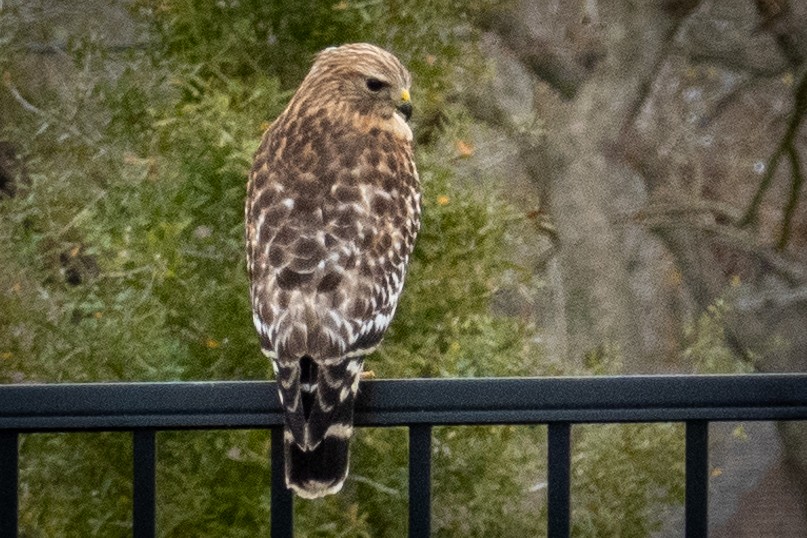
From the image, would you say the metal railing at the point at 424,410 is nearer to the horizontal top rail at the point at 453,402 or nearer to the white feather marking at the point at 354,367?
the horizontal top rail at the point at 453,402

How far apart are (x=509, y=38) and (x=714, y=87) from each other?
77 centimetres

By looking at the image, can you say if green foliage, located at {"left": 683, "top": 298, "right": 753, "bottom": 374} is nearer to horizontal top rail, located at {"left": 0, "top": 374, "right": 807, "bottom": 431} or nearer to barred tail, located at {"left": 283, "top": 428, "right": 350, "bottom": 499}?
barred tail, located at {"left": 283, "top": 428, "right": 350, "bottom": 499}

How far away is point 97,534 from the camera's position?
2.33 meters

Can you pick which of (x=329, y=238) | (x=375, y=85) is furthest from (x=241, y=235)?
(x=329, y=238)

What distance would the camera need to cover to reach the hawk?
3.65ft

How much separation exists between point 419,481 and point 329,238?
0.58m

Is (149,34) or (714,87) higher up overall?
(149,34)

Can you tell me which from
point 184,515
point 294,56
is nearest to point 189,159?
point 294,56

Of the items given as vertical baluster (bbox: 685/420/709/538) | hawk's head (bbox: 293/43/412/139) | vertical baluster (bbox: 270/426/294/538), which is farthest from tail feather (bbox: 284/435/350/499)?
hawk's head (bbox: 293/43/412/139)

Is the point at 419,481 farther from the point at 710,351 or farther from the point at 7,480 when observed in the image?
the point at 710,351

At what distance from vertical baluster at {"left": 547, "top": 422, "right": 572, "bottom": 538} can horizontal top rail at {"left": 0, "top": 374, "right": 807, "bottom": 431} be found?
2 cm

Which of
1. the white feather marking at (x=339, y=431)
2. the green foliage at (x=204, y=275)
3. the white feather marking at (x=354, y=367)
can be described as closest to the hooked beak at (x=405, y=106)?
the green foliage at (x=204, y=275)

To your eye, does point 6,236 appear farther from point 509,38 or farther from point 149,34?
point 509,38

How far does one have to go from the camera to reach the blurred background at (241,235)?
7.04 feet
